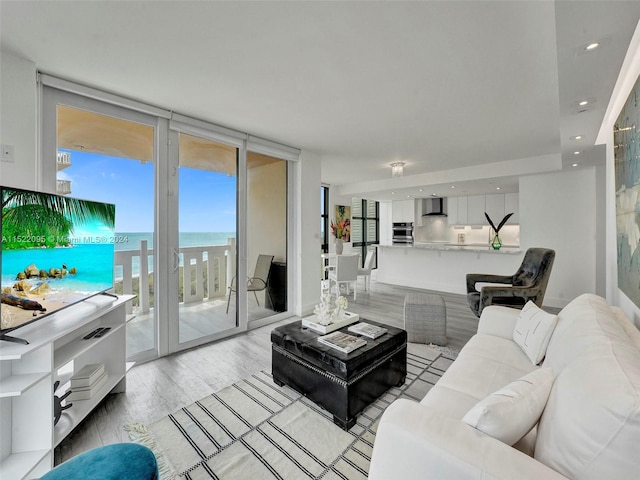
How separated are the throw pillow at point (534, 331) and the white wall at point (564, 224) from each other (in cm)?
350

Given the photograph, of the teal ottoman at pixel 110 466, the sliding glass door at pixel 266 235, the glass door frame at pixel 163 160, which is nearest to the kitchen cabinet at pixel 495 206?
the glass door frame at pixel 163 160

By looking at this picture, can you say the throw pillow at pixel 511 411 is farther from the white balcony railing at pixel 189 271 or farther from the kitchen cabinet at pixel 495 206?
the kitchen cabinet at pixel 495 206

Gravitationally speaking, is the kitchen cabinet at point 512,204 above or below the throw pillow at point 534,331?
above

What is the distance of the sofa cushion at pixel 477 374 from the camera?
1.42 metres

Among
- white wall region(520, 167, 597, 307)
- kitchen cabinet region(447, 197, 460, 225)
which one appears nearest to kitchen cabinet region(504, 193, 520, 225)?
kitchen cabinet region(447, 197, 460, 225)

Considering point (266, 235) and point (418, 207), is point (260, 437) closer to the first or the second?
point (266, 235)

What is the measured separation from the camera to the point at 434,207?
7.57 meters

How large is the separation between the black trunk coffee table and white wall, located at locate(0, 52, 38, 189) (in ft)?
7.02

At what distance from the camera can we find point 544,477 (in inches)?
32.1

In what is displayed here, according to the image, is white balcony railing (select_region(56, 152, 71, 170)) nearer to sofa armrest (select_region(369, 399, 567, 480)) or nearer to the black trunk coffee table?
the black trunk coffee table

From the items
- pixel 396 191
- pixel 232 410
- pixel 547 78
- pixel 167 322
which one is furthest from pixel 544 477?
pixel 396 191

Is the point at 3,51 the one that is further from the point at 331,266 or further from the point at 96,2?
the point at 331,266

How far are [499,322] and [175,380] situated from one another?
2776 millimetres

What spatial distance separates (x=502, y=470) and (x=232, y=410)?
5.78ft
